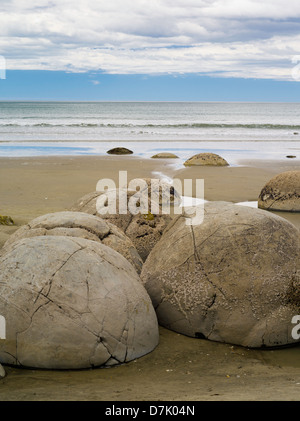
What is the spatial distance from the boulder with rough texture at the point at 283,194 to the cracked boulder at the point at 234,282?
648 centimetres

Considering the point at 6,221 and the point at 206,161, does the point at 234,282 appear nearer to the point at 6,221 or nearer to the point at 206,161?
the point at 6,221

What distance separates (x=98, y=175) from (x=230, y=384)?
13.5m

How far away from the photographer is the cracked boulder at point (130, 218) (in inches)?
285

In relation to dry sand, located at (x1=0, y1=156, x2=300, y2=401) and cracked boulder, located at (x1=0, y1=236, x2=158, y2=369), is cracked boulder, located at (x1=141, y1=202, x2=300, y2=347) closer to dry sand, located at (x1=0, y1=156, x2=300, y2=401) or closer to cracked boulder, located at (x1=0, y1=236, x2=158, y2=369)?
dry sand, located at (x1=0, y1=156, x2=300, y2=401)

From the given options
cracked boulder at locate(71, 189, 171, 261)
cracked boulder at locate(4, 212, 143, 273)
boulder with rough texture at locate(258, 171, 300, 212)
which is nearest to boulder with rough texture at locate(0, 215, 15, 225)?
cracked boulder at locate(71, 189, 171, 261)

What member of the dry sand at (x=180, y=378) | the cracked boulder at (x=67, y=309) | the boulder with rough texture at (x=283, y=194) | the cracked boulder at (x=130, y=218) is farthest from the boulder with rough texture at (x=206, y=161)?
the cracked boulder at (x=67, y=309)

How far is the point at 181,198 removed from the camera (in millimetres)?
12945

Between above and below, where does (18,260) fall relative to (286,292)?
above

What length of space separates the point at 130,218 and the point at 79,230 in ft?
6.63

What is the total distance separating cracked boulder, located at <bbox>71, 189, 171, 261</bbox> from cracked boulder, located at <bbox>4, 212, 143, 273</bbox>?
47.8 inches

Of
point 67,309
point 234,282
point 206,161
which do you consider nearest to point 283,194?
point 234,282

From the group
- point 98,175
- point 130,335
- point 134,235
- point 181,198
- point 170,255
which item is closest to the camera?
point 130,335

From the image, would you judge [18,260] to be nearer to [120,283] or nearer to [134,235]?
[120,283]

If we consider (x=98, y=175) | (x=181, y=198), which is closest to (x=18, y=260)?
(x=181, y=198)
